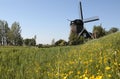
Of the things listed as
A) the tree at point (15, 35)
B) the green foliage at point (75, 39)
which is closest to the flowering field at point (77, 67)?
the green foliage at point (75, 39)

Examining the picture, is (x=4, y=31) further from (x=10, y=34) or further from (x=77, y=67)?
(x=77, y=67)

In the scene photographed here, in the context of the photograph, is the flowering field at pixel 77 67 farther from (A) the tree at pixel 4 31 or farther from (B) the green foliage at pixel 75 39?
(A) the tree at pixel 4 31

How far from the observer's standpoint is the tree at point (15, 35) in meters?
109

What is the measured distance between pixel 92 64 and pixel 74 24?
59491 mm

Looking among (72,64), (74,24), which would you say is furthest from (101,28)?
(72,64)

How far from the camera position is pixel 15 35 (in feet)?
365

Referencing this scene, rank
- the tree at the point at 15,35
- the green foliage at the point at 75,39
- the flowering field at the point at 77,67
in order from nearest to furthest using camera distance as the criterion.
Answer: the flowering field at the point at 77,67
the green foliage at the point at 75,39
the tree at the point at 15,35

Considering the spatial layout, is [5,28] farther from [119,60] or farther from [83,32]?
[119,60]

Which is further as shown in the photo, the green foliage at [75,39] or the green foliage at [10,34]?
the green foliage at [10,34]

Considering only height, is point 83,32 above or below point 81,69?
above

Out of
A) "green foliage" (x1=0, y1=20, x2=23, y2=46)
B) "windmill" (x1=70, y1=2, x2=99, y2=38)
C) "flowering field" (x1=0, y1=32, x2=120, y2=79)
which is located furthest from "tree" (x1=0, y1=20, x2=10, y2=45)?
"flowering field" (x1=0, y1=32, x2=120, y2=79)

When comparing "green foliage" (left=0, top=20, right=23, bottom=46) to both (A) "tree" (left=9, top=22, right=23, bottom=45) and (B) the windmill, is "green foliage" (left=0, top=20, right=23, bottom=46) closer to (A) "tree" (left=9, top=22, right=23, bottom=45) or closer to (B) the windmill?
(A) "tree" (left=9, top=22, right=23, bottom=45)

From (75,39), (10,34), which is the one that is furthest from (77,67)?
(10,34)

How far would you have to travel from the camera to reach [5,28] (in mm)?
115312
